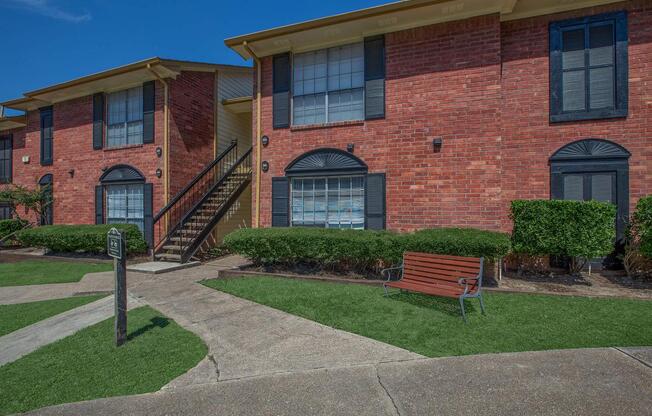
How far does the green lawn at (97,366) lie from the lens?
9.29ft

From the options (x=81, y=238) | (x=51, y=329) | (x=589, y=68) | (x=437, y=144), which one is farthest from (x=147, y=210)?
(x=589, y=68)

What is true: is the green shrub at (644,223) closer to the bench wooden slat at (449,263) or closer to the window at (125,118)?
the bench wooden slat at (449,263)

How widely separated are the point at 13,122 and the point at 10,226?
4890 millimetres

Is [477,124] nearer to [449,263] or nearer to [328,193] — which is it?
[449,263]

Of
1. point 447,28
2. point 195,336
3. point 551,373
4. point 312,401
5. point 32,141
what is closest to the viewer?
point 312,401

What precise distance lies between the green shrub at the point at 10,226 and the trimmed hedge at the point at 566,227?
58.9 feet

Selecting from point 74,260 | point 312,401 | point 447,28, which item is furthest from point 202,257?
point 447,28

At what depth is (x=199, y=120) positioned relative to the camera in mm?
11398

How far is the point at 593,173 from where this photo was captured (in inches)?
270

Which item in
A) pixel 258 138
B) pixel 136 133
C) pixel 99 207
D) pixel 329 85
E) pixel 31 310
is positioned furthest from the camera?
pixel 99 207

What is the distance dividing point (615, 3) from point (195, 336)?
9895 mm

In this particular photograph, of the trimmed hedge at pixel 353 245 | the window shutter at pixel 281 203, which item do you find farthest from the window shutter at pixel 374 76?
the trimmed hedge at pixel 353 245

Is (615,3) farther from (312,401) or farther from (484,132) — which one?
(312,401)

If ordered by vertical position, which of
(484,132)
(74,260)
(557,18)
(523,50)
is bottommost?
(74,260)
